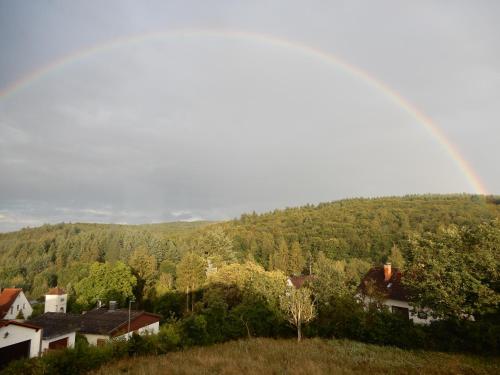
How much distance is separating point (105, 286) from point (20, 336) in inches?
1271

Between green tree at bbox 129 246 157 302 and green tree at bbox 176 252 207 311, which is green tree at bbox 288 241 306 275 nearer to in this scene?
green tree at bbox 129 246 157 302

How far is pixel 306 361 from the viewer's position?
1227 centimetres

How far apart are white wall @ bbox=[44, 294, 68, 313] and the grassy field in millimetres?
42849

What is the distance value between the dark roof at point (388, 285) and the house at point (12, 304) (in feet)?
149

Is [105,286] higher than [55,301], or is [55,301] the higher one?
[105,286]

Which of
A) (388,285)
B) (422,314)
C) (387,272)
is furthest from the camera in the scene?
(387,272)

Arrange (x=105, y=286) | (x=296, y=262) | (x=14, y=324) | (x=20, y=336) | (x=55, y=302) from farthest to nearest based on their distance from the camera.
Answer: (x=296, y=262), (x=105, y=286), (x=55, y=302), (x=20, y=336), (x=14, y=324)

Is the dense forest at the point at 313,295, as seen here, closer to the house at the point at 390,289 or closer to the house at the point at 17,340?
the house at the point at 390,289

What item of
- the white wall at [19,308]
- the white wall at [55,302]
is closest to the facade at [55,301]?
the white wall at [55,302]

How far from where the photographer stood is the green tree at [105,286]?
→ 5216cm

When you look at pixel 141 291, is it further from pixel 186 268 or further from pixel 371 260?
pixel 371 260

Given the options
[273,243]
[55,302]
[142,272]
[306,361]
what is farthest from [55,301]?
[273,243]

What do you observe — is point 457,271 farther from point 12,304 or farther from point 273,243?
point 273,243

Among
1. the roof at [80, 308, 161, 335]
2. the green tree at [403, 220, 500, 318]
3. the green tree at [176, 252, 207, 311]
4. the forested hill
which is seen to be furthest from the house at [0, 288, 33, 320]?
the green tree at [403, 220, 500, 318]
